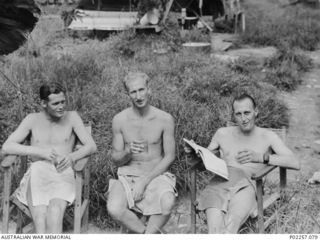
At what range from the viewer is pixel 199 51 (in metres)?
11.2

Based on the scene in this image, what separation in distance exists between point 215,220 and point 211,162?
0.44 m

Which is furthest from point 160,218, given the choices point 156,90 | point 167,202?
point 156,90

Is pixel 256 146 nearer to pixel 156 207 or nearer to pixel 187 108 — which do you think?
pixel 156 207

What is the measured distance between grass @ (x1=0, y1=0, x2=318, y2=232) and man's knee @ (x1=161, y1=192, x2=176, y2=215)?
107 cm

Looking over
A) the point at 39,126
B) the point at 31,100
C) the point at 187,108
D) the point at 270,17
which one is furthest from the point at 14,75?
the point at 270,17

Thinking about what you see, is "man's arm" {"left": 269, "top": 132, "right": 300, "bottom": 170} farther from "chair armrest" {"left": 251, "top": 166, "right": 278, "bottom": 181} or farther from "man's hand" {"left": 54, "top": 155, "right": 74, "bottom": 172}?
"man's hand" {"left": 54, "top": 155, "right": 74, "bottom": 172}

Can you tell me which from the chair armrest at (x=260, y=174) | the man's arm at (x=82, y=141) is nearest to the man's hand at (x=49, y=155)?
→ the man's arm at (x=82, y=141)

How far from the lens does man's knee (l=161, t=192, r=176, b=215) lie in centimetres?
368

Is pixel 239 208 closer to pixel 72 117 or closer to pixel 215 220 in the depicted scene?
pixel 215 220

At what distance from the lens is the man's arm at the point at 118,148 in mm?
4043

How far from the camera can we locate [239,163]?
4.00m

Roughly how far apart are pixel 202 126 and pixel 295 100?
3.38 metres

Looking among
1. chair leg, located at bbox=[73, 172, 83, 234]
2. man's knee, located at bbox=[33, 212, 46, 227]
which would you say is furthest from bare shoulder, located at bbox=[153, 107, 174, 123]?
man's knee, located at bbox=[33, 212, 46, 227]

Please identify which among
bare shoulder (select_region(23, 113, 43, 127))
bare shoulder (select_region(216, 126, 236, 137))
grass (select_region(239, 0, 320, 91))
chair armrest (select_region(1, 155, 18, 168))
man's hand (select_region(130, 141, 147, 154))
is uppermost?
grass (select_region(239, 0, 320, 91))
